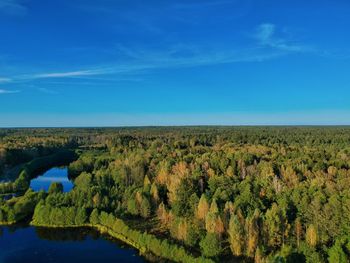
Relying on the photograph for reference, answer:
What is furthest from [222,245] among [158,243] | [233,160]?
[233,160]

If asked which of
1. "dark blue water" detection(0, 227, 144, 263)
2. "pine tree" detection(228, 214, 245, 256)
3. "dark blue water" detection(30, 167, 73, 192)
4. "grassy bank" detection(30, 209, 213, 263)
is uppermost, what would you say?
"pine tree" detection(228, 214, 245, 256)

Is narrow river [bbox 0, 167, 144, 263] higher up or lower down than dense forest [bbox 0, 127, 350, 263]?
lower down

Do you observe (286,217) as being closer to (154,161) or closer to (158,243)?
(158,243)

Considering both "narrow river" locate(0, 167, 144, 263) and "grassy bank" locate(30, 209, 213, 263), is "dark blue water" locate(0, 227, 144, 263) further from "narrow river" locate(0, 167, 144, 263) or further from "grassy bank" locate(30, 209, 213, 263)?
"grassy bank" locate(30, 209, 213, 263)

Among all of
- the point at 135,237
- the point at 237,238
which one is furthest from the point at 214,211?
the point at 135,237

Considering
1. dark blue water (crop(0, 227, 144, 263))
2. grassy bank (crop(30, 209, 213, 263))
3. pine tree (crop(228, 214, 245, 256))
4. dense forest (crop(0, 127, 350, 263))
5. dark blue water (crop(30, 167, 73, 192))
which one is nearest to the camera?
grassy bank (crop(30, 209, 213, 263))

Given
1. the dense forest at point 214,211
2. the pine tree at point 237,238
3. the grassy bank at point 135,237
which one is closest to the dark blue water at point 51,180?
the dense forest at point 214,211

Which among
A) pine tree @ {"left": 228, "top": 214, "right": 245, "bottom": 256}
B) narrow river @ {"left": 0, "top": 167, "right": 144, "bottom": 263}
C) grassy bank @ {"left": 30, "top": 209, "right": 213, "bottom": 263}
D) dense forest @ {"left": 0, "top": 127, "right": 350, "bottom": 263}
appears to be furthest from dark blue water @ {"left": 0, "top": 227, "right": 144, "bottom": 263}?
pine tree @ {"left": 228, "top": 214, "right": 245, "bottom": 256}

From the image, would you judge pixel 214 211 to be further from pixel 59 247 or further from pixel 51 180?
pixel 51 180
